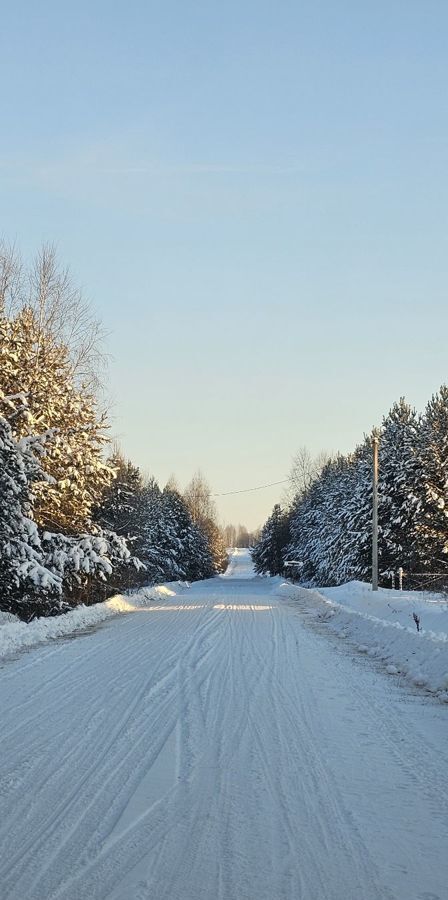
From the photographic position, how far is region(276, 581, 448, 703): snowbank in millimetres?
11500

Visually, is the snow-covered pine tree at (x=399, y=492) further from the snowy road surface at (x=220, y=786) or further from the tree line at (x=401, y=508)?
the snowy road surface at (x=220, y=786)

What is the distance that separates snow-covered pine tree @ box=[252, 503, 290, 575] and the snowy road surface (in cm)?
8733

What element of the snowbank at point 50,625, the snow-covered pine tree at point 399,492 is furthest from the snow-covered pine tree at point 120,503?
the snow-covered pine tree at point 399,492

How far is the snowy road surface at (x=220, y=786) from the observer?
13.8 feet

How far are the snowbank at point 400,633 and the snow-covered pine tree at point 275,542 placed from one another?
71.8 meters

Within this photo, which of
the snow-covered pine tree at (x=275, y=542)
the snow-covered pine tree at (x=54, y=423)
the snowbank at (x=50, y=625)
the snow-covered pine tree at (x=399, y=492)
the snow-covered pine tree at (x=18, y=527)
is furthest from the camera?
the snow-covered pine tree at (x=275, y=542)

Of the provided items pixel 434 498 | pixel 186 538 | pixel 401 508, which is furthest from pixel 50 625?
pixel 186 538

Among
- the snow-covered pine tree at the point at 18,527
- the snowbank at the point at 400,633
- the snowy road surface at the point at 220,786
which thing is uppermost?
the snow-covered pine tree at the point at 18,527

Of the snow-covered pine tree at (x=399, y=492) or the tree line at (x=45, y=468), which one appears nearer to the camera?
the tree line at (x=45, y=468)

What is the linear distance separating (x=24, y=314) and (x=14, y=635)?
11.8 m

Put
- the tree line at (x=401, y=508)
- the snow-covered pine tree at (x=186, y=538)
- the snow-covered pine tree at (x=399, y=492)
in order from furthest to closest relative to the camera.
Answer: the snow-covered pine tree at (x=186, y=538), the snow-covered pine tree at (x=399, y=492), the tree line at (x=401, y=508)

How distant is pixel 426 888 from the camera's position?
13.4 ft

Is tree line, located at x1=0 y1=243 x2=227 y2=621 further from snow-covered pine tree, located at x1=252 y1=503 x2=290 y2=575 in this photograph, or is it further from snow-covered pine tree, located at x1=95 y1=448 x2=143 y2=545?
snow-covered pine tree, located at x1=252 y1=503 x2=290 y2=575

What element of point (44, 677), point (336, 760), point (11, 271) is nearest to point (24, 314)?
point (11, 271)
